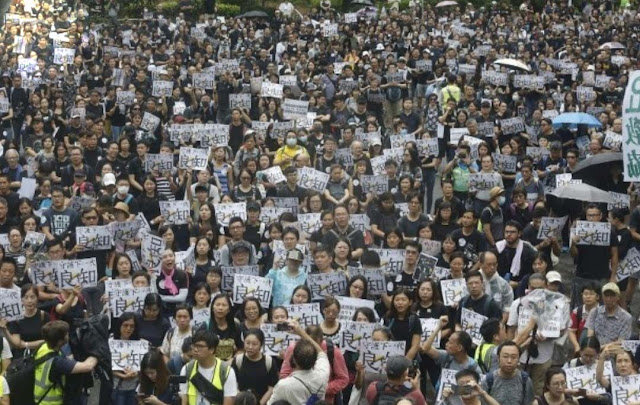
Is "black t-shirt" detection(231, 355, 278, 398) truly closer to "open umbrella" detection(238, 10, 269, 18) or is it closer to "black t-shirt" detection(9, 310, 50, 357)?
"black t-shirt" detection(9, 310, 50, 357)

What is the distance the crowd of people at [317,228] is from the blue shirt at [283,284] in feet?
0.08

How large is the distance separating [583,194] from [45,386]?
717 cm

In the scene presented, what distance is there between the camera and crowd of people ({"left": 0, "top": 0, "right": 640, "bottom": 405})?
9.60m

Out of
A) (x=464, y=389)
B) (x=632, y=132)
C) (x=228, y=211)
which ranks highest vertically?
(x=632, y=132)

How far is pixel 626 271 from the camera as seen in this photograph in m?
13.0

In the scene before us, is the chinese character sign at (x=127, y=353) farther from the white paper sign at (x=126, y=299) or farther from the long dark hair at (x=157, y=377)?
the white paper sign at (x=126, y=299)

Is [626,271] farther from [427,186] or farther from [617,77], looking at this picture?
[617,77]

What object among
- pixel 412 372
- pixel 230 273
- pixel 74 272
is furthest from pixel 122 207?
pixel 412 372

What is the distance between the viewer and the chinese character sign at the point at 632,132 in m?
12.5

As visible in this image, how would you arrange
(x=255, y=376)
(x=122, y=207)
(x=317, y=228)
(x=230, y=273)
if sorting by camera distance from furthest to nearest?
(x=317, y=228), (x=122, y=207), (x=230, y=273), (x=255, y=376)

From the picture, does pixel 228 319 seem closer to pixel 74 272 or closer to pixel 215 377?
pixel 215 377

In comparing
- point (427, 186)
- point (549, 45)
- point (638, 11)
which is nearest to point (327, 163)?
point (427, 186)

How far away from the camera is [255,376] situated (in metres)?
9.45

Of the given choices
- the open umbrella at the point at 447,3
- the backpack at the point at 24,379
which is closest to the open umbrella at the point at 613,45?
the open umbrella at the point at 447,3
